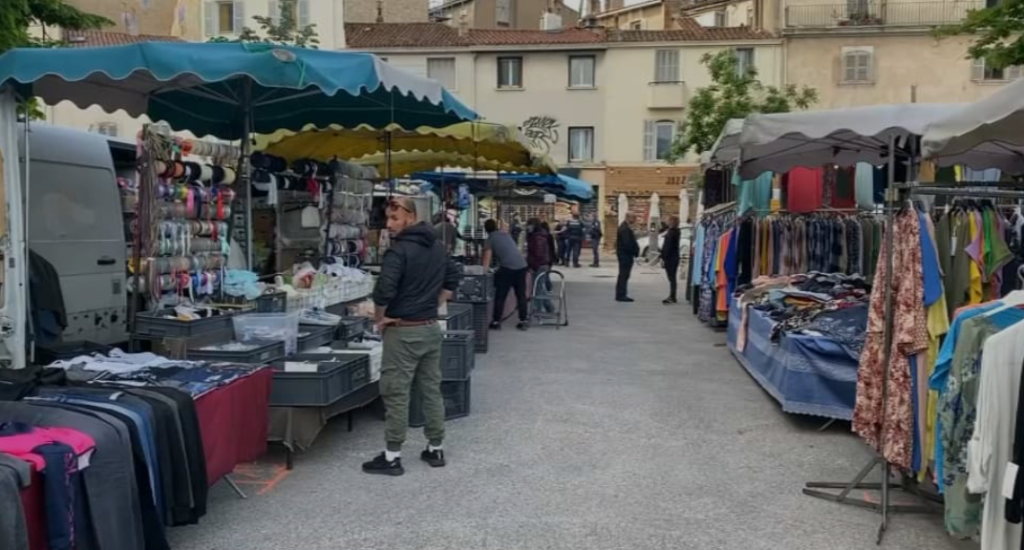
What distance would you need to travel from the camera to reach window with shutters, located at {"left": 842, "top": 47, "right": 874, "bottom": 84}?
110 ft

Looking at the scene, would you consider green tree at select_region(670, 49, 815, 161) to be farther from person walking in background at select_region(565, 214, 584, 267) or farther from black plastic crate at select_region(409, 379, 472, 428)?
black plastic crate at select_region(409, 379, 472, 428)

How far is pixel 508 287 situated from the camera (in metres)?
12.7

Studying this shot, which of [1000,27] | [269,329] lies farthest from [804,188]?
[269,329]

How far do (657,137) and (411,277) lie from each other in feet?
102

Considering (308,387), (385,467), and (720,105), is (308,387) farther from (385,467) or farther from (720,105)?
(720,105)

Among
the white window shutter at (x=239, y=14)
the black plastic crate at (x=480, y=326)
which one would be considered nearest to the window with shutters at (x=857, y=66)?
the white window shutter at (x=239, y=14)

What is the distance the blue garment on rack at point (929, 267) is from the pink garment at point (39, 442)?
4014mm

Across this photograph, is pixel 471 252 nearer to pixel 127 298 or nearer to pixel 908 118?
pixel 127 298

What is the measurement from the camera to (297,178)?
10.0m

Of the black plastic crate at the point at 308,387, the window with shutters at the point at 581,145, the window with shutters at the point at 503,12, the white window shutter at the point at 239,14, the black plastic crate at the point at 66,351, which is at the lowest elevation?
the black plastic crate at the point at 308,387

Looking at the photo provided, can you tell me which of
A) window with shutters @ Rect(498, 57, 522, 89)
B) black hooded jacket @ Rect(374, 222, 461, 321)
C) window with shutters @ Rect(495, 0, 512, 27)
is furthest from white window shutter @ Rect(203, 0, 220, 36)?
black hooded jacket @ Rect(374, 222, 461, 321)

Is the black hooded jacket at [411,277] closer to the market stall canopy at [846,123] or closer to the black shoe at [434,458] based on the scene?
the black shoe at [434,458]

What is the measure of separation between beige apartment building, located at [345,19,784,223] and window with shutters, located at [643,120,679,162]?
1.5 inches

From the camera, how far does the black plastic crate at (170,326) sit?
6.27 metres
